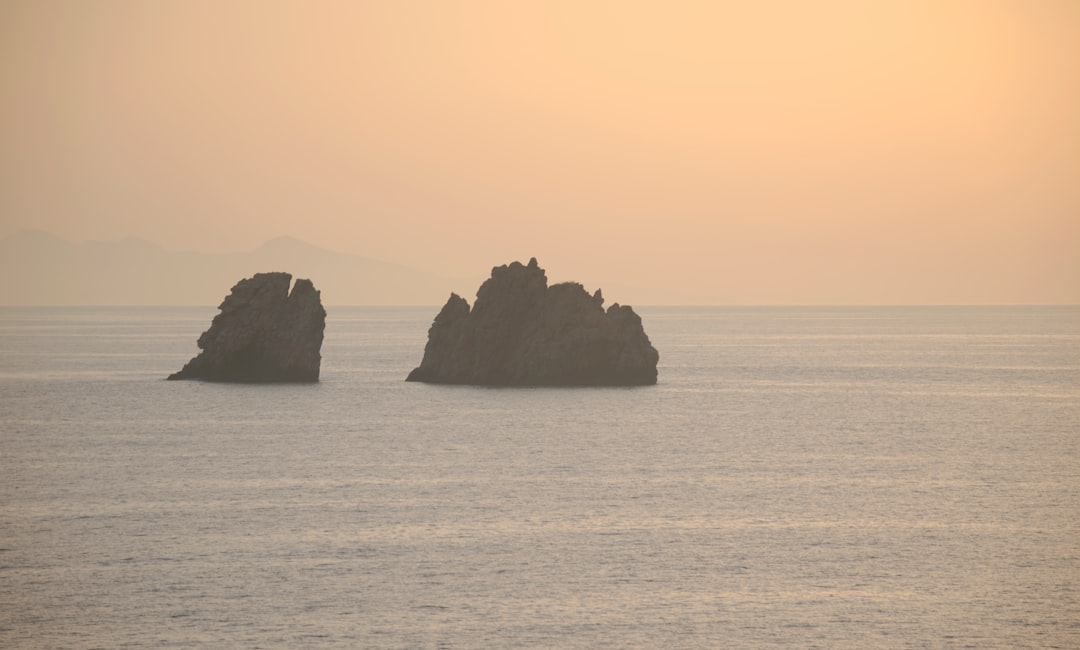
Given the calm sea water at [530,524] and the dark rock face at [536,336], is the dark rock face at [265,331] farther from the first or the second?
the dark rock face at [536,336]

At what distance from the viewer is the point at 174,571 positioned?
168 feet

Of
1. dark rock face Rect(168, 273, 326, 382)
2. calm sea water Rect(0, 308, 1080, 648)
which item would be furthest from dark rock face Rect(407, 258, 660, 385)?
dark rock face Rect(168, 273, 326, 382)

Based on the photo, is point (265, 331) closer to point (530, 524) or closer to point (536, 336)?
point (536, 336)

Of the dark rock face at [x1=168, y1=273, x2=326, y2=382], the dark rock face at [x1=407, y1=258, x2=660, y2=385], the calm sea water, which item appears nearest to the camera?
the calm sea water

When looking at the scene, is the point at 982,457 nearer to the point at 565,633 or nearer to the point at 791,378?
the point at 565,633

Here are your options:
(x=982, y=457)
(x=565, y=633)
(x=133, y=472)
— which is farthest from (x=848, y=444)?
(x=565, y=633)

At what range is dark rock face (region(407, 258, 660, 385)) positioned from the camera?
4852 inches

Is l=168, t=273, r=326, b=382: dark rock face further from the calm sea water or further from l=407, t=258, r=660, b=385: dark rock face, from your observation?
l=407, t=258, r=660, b=385: dark rock face

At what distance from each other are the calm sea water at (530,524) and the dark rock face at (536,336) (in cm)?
709

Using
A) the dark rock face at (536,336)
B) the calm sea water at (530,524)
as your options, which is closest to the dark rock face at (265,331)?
the calm sea water at (530,524)

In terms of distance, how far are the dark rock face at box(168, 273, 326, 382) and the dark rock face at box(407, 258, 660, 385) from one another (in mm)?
12308

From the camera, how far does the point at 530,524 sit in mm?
61812

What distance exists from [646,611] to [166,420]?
215 ft

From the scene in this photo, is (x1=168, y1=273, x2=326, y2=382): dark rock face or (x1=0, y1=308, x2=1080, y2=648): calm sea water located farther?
(x1=168, y1=273, x2=326, y2=382): dark rock face
